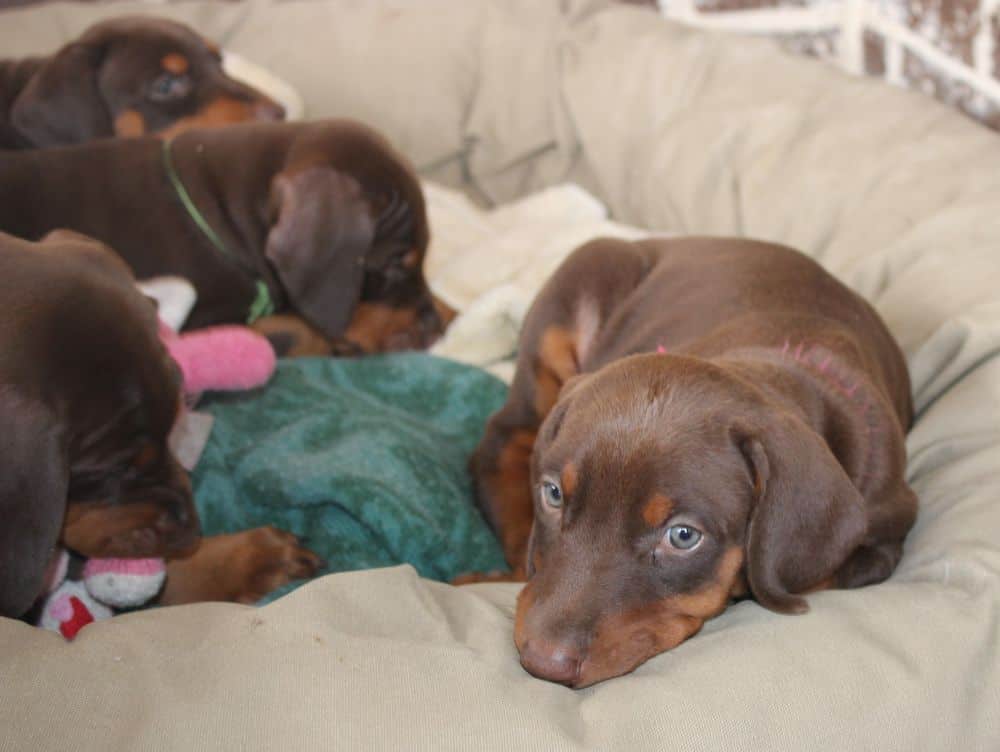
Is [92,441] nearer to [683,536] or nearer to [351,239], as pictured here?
[683,536]

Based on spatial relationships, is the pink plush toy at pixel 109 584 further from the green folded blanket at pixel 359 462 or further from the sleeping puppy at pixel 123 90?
the sleeping puppy at pixel 123 90

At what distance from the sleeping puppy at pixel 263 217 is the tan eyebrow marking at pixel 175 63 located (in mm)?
561

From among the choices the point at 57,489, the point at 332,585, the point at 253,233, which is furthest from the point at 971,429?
the point at 253,233

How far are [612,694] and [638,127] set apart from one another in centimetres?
320

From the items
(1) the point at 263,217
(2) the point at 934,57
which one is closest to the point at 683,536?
(1) the point at 263,217

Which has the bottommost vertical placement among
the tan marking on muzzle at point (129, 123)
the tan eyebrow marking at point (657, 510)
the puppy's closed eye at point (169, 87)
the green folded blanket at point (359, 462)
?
the green folded blanket at point (359, 462)

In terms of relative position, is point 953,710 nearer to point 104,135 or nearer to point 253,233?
point 253,233

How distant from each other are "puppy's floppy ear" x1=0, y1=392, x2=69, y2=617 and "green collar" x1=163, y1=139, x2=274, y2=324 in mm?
1720

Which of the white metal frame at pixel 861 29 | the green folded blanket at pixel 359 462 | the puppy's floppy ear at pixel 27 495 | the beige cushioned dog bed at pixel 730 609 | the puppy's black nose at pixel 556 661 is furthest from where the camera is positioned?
the white metal frame at pixel 861 29

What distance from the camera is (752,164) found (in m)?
4.27

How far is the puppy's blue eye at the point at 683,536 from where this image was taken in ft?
6.93

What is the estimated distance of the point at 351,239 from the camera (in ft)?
12.5

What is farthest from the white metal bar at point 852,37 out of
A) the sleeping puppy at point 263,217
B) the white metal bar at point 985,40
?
the sleeping puppy at point 263,217

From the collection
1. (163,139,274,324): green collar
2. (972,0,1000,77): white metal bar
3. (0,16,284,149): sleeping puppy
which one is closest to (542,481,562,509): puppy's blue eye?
(163,139,274,324): green collar
